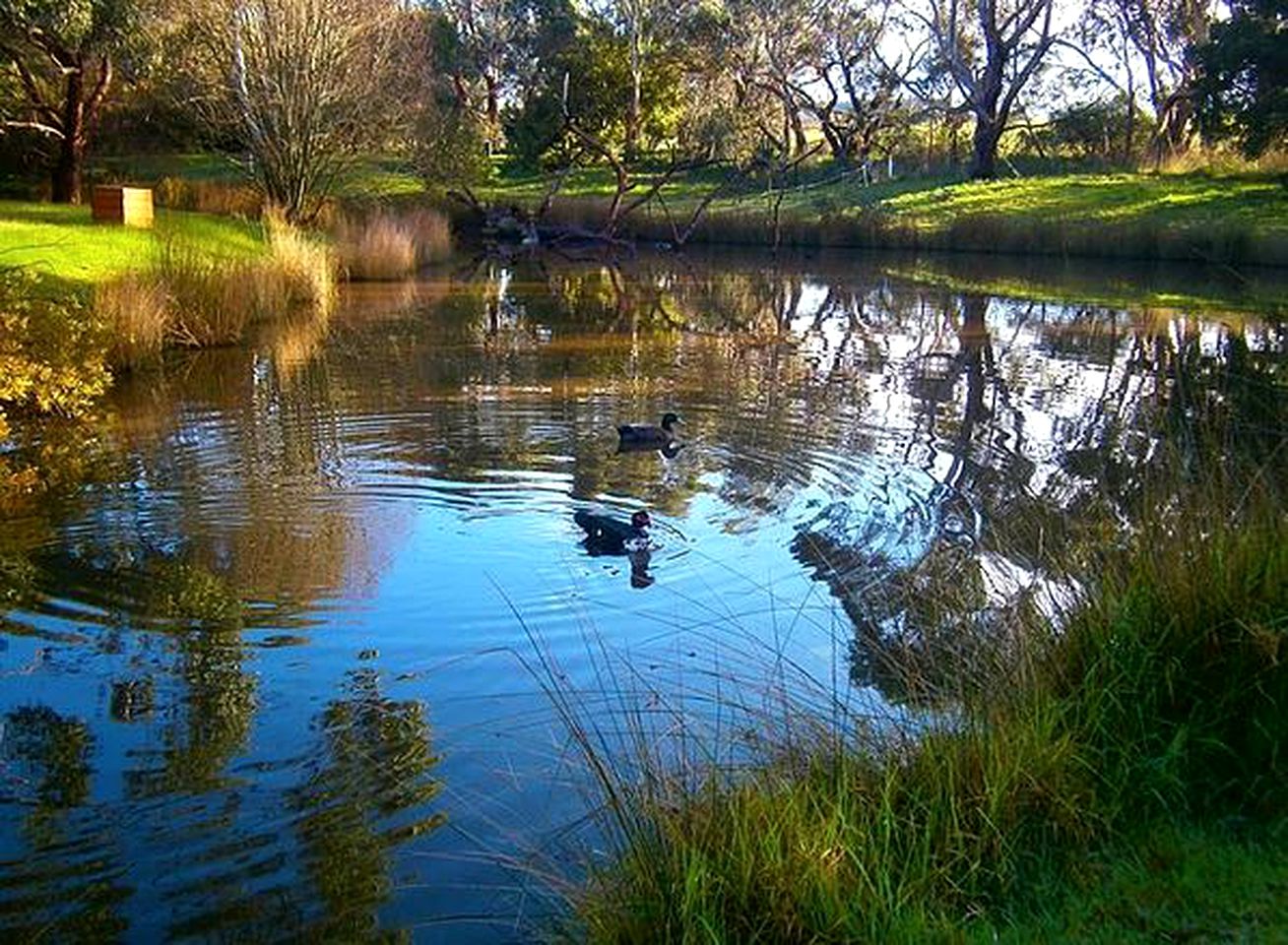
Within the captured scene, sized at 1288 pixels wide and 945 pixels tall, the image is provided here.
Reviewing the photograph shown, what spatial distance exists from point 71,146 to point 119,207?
7.99m

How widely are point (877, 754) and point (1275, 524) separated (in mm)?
1883

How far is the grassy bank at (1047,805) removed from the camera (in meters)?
3.34

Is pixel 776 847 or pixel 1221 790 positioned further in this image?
pixel 1221 790

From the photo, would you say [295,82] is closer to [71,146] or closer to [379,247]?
[379,247]

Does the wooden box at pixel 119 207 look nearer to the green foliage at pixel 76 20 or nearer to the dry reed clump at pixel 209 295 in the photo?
the dry reed clump at pixel 209 295

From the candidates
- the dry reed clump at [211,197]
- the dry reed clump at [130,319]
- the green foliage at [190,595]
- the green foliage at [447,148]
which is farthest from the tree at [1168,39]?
the green foliage at [190,595]

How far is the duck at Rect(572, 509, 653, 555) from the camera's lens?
7.77m

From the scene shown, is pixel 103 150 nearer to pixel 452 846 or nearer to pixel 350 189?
pixel 350 189

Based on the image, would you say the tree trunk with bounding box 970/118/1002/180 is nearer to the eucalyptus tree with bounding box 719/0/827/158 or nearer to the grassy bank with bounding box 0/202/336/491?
the eucalyptus tree with bounding box 719/0/827/158

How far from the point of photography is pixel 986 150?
42.8 meters

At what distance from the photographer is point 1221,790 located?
13.6 ft

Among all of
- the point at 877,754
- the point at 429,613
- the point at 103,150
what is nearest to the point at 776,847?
the point at 877,754

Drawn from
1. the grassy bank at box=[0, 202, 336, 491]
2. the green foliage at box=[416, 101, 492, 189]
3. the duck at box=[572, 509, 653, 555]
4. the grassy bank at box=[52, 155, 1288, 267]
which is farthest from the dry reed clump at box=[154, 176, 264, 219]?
the duck at box=[572, 509, 653, 555]

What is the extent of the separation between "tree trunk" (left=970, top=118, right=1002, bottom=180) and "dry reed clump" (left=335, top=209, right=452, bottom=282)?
847 inches
